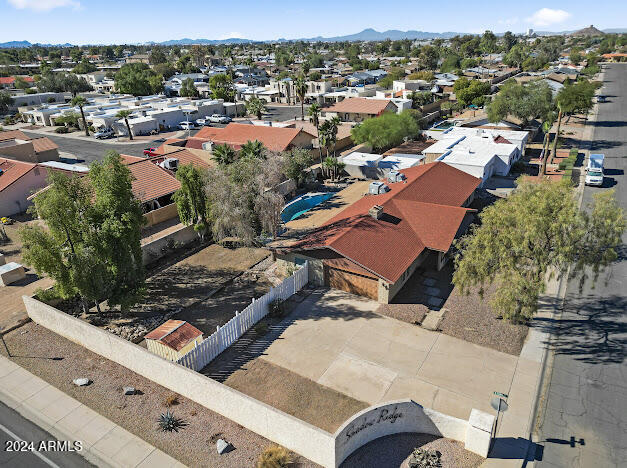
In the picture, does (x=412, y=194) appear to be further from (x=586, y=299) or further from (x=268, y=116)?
(x=268, y=116)

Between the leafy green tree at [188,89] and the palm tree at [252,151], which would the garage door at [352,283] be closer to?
the palm tree at [252,151]

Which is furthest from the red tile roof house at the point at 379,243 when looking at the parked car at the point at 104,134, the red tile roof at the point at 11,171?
the parked car at the point at 104,134

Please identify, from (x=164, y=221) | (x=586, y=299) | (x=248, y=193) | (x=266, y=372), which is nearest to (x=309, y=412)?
(x=266, y=372)

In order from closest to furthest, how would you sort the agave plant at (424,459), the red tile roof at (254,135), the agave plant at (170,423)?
the agave plant at (424,459) → the agave plant at (170,423) → the red tile roof at (254,135)

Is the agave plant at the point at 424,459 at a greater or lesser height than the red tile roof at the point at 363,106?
lesser

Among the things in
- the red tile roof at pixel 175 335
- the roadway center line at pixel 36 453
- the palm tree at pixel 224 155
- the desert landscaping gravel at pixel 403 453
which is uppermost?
the palm tree at pixel 224 155

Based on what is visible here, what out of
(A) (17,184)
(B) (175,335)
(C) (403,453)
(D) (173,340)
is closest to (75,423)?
(D) (173,340)

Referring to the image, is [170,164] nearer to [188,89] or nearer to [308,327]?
[308,327]
